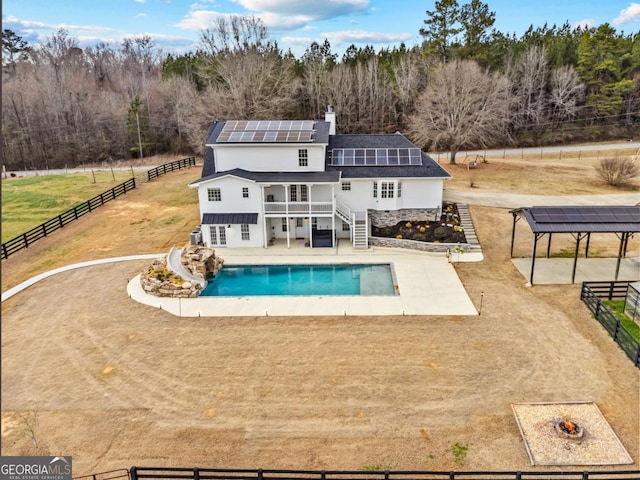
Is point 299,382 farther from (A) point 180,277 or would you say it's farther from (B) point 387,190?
(B) point 387,190

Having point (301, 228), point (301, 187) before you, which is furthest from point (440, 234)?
point (301, 187)

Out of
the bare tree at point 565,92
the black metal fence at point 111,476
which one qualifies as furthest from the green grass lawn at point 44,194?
the bare tree at point 565,92

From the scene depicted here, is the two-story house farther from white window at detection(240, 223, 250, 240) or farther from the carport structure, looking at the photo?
the carport structure

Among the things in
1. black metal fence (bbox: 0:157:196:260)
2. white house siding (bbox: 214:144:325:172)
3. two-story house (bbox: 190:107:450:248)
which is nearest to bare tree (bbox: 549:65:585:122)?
two-story house (bbox: 190:107:450:248)

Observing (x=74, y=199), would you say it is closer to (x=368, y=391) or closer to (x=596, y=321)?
(x=368, y=391)

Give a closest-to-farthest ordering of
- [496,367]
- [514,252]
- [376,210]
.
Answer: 1. [496,367]
2. [514,252]
3. [376,210]

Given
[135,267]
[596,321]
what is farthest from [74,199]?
[596,321]
